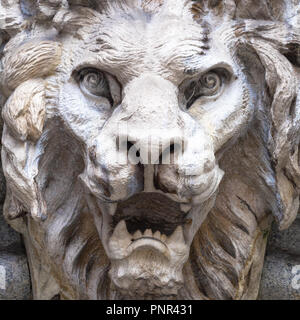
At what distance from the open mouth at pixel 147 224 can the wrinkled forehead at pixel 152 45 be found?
206mm

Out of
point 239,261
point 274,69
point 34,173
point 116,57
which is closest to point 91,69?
point 116,57

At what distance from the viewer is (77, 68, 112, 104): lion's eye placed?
Result: 1.05m

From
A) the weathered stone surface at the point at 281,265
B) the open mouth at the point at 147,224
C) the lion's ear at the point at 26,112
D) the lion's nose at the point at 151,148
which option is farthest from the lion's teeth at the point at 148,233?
the weathered stone surface at the point at 281,265

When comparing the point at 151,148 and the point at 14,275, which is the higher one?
the point at 151,148

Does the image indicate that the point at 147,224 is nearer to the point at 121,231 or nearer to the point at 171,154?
the point at 121,231

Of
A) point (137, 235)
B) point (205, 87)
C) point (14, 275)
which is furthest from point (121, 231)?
point (14, 275)

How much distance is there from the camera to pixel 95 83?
1054 millimetres

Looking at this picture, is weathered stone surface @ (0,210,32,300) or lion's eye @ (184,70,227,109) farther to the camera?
weathered stone surface @ (0,210,32,300)

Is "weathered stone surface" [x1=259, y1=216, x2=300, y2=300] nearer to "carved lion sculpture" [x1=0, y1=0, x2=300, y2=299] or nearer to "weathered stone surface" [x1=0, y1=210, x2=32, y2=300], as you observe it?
"carved lion sculpture" [x1=0, y1=0, x2=300, y2=299]

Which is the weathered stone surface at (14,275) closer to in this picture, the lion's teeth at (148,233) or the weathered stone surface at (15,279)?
the weathered stone surface at (15,279)

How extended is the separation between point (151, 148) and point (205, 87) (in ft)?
0.62

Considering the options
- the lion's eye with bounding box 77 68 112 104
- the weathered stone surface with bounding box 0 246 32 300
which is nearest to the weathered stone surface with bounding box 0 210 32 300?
the weathered stone surface with bounding box 0 246 32 300

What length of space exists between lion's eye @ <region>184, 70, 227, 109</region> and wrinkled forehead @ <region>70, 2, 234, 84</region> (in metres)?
0.03

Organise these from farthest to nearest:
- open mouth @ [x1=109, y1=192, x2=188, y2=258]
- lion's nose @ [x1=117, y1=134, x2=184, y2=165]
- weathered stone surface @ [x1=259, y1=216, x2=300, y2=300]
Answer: weathered stone surface @ [x1=259, y1=216, x2=300, y2=300]
open mouth @ [x1=109, y1=192, x2=188, y2=258]
lion's nose @ [x1=117, y1=134, x2=184, y2=165]
